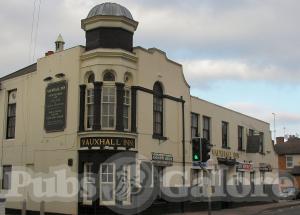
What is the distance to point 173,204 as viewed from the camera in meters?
26.0

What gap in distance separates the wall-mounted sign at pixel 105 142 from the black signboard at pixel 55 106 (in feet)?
5.91

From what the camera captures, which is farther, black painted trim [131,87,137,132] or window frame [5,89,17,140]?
window frame [5,89,17,140]

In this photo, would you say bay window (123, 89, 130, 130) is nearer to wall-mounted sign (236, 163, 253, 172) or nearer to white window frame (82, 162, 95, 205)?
white window frame (82, 162, 95, 205)

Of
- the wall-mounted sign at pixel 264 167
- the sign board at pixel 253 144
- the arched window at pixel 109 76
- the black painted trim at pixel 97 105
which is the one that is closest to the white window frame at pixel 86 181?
the black painted trim at pixel 97 105

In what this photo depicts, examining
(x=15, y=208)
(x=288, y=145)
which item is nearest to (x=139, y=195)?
(x=15, y=208)

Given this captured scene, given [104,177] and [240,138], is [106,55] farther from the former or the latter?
[240,138]

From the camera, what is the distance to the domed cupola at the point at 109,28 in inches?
923

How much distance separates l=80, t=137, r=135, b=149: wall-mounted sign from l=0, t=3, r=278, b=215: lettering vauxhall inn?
0.05 metres

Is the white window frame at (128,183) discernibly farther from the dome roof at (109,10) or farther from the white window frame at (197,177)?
the dome roof at (109,10)

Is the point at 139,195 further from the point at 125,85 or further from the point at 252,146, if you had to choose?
the point at 252,146

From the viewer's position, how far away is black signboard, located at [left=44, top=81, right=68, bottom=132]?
2425 centimetres

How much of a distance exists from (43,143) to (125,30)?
694 cm

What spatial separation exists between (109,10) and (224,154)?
43.8 ft

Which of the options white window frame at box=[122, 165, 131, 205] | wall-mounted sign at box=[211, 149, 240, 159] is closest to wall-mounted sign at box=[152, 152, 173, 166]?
white window frame at box=[122, 165, 131, 205]
